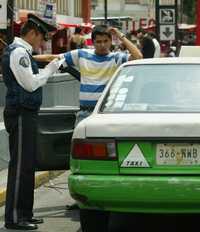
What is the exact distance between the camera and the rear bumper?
570 cm

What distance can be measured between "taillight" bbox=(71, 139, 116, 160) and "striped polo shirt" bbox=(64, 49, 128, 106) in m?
1.63

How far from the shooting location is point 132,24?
59.9m

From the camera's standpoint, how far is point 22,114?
270 inches

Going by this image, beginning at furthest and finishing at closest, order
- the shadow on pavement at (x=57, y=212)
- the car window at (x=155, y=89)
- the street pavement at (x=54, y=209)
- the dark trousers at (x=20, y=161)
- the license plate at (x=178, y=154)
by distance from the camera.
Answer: the shadow on pavement at (x=57, y=212), the street pavement at (x=54, y=209), the dark trousers at (x=20, y=161), the car window at (x=155, y=89), the license plate at (x=178, y=154)

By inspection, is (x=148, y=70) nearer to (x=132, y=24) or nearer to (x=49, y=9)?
(x=49, y=9)

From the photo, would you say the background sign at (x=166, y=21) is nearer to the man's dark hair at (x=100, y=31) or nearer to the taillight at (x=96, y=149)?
the man's dark hair at (x=100, y=31)

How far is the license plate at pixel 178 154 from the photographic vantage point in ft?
19.0

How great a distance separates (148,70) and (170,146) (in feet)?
3.87

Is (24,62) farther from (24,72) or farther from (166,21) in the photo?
(166,21)

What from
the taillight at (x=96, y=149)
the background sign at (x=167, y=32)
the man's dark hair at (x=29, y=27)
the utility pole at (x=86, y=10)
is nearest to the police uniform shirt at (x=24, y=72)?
the man's dark hair at (x=29, y=27)

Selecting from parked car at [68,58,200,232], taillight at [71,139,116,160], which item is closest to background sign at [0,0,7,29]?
parked car at [68,58,200,232]

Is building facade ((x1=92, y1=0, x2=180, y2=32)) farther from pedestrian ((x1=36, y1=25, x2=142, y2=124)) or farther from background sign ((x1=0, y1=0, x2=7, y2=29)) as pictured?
pedestrian ((x1=36, y1=25, x2=142, y2=124))

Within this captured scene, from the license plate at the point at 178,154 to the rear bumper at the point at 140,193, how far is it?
13cm

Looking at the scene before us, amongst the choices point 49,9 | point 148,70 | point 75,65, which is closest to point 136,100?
point 148,70
